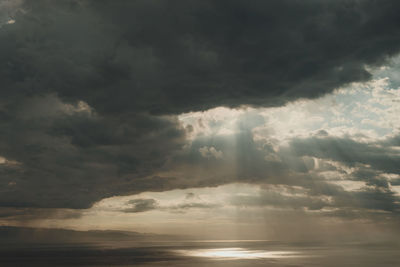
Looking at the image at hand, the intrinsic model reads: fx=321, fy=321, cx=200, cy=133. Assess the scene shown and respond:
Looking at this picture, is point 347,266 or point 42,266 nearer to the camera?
point 347,266

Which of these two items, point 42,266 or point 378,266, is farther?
point 42,266

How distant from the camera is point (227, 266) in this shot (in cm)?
10238

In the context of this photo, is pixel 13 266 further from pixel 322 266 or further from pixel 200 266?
pixel 322 266

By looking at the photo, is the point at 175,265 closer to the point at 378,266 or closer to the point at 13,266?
the point at 13,266

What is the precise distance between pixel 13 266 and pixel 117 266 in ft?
121

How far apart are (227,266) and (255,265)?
8.93 metres

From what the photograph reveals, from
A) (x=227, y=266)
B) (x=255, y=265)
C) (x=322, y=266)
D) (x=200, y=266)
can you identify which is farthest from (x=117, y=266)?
(x=322, y=266)

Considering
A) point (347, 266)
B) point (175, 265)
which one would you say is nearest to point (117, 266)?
point (175, 265)

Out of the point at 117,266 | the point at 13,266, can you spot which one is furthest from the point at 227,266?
the point at 13,266

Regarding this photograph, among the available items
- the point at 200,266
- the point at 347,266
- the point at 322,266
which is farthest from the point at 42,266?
the point at 347,266

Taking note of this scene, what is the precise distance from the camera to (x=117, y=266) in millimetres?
95125

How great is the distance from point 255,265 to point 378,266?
36598 millimetres

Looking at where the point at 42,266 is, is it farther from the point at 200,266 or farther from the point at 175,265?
the point at 200,266

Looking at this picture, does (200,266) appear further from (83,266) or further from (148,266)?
(83,266)
